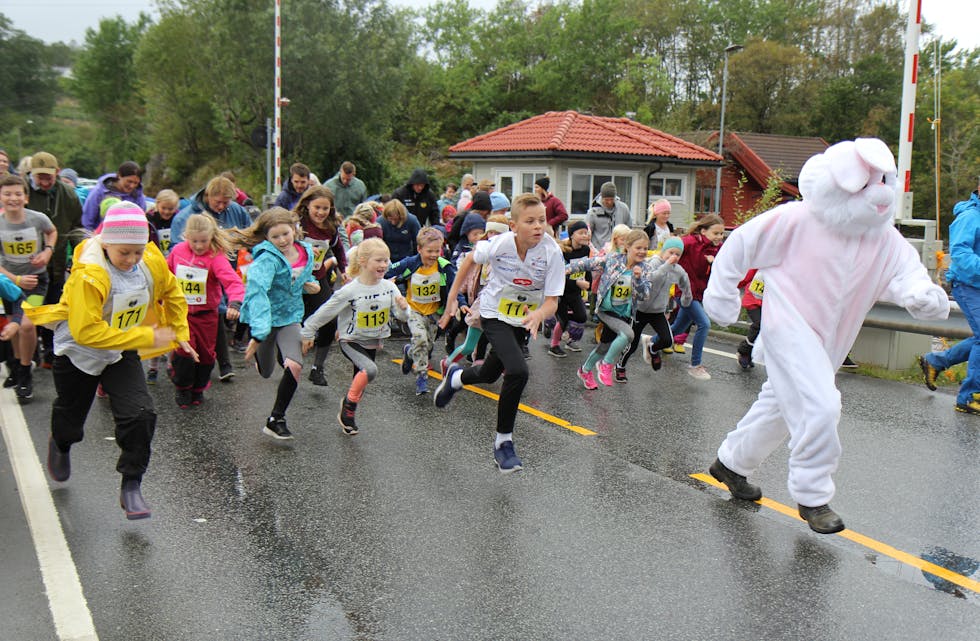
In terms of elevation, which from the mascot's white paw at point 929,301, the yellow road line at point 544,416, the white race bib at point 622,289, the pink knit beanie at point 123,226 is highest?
the pink knit beanie at point 123,226

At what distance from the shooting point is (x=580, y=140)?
1217 inches

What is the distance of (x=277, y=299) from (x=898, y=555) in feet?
15.4

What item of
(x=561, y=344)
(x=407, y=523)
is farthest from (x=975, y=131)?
(x=407, y=523)

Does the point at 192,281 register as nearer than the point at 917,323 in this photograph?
Yes

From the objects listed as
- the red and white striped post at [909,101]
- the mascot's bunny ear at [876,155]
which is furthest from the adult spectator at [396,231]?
the mascot's bunny ear at [876,155]

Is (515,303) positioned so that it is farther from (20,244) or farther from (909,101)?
(909,101)

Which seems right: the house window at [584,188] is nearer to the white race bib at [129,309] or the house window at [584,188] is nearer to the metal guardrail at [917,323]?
the metal guardrail at [917,323]

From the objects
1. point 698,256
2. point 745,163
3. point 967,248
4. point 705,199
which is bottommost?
point 698,256

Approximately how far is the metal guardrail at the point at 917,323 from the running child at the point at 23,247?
7816 mm

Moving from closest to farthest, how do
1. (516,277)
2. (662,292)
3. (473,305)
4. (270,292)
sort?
(516,277) < (270,292) < (473,305) < (662,292)

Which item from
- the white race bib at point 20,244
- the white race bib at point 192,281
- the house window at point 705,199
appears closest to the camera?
the white race bib at point 20,244

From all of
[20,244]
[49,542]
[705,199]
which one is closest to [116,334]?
[49,542]

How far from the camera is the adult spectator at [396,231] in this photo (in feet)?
35.5

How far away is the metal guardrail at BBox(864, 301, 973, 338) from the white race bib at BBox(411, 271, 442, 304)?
Answer: 4.44 m
